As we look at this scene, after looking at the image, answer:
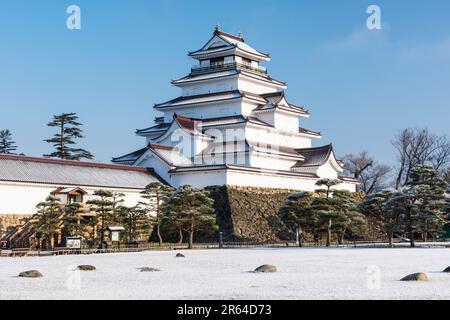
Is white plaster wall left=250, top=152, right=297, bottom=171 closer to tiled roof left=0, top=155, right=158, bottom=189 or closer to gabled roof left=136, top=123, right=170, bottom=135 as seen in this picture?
tiled roof left=0, top=155, right=158, bottom=189

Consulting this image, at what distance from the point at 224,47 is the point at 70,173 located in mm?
17620

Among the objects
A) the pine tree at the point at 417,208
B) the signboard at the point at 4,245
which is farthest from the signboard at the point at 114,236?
the pine tree at the point at 417,208

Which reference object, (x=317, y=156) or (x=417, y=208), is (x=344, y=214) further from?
(x=317, y=156)

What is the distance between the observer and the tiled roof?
33862 millimetres

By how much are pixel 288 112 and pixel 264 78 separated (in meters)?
3.55

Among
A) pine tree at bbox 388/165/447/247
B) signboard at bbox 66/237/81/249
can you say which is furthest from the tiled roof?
pine tree at bbox 388/165/447/247

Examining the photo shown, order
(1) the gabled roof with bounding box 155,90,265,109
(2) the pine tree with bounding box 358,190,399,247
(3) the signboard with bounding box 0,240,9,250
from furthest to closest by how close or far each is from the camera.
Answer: (1) the gabled roof with bounding box 155,90,265,109 → (2) the pine tree with bounding box 358,190,399,247 → (3) the signboard with bounding box 0,240,9,250

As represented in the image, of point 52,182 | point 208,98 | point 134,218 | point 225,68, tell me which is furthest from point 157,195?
point 225,68

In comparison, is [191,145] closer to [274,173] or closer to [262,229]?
[274,173]

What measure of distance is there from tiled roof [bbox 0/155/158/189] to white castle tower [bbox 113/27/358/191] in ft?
9.57

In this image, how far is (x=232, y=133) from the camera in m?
44.6

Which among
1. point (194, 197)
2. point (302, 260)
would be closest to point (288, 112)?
point (194, 197)

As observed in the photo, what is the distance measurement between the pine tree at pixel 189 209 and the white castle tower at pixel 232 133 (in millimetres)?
5210

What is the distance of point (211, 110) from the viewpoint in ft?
153
